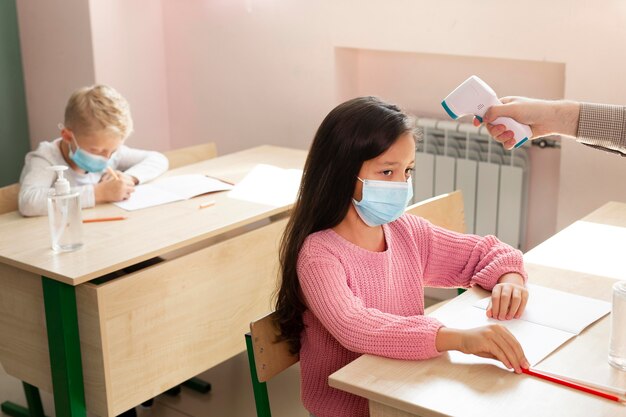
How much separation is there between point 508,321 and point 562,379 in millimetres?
250

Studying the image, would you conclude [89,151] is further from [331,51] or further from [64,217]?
[331,51]

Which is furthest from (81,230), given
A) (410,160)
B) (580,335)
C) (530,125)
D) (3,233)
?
(580,335)

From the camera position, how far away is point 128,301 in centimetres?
226

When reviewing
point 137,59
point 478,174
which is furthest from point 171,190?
point 137,59

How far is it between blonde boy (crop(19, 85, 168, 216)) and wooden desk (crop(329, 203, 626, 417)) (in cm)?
148

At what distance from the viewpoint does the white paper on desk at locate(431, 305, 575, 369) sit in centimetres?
151

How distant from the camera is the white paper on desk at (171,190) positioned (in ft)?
9.02

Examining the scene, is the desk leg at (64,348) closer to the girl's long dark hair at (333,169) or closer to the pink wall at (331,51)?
the girl's long dark hair at (333,169)

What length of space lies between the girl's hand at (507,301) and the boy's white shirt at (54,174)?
4.56 feet

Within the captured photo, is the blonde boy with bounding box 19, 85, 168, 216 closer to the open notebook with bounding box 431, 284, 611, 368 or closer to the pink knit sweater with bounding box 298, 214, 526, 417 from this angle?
the pink knit sweater with bounding box 298, 214, 526, 417

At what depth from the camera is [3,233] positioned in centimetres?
246

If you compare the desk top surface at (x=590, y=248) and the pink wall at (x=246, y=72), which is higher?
the pink wall at (x=246, y=72)

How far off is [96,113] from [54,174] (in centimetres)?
25

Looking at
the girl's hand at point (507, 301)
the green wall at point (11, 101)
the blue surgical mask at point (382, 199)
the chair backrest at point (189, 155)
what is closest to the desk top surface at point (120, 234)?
the chair backrest at point (189, 155)
